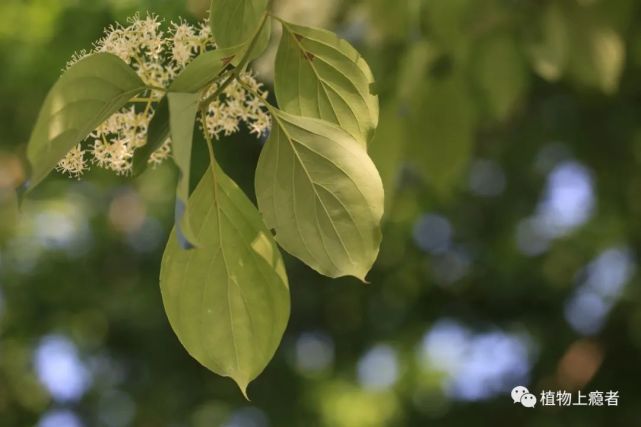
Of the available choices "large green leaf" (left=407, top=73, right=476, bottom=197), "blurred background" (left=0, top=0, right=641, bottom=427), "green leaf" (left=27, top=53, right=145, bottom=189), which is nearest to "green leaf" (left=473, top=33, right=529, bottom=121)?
"large green leaf" (left=407, top=73, right=476, bottom=197)

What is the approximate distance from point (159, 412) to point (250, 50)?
2.58m

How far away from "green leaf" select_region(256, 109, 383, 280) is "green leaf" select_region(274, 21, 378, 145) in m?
0.04

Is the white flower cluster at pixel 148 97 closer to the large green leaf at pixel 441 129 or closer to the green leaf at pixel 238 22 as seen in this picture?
the green leaf at pixel 238 22

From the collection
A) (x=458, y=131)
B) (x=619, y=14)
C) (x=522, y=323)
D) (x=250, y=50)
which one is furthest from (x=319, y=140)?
(x=522, y=323)

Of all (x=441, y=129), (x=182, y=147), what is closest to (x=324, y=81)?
(x=182, y=147)

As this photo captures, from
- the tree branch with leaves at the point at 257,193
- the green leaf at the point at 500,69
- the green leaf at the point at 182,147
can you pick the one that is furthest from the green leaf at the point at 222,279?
the green leaf at the point at 500,69

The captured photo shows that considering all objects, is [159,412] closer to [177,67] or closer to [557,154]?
[557,154]

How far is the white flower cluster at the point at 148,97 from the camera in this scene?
1.56ft

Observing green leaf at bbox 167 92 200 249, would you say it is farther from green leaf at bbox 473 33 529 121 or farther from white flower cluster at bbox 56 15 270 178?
green leaf at bbox 473 33 529 121

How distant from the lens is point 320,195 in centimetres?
47

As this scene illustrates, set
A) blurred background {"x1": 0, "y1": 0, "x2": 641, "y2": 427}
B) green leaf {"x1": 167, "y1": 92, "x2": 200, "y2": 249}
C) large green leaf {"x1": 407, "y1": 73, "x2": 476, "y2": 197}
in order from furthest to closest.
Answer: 1. blurred background {"x1": 0, "y1": 0, "x2": 641, "y2": 427}
2. large green leaf {"x1": 407, "y1": 73, "x2": 476, "y2": 197}
3. green leaf {"x1": 167, "y1": 92, "x2": 200, "y2": 249}

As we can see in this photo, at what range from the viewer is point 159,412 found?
2924 mm

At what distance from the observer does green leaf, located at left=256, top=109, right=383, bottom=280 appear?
1.52ft

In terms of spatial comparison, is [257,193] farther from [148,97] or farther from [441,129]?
[441,129]
